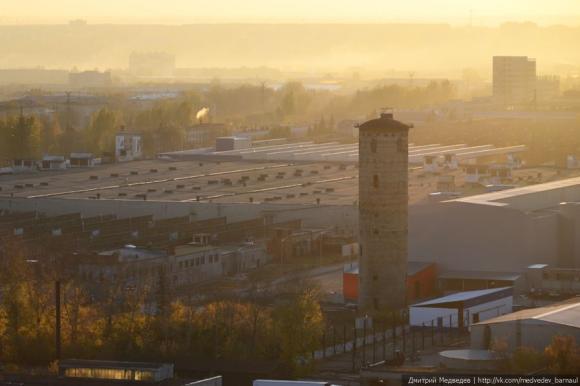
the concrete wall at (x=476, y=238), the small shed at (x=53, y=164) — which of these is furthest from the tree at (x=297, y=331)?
the small shed at (x=53, y=164)

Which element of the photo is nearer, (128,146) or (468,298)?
(468,298)

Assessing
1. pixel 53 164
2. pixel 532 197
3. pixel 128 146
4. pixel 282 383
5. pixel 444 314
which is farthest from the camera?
pixel 128 146

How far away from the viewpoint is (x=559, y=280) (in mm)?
16500

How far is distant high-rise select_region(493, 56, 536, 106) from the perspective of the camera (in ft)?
187

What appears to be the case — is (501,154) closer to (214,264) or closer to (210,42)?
(214,264)

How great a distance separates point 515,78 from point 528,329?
45090 millimetres

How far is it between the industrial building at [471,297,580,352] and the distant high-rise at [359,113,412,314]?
2.26 metres

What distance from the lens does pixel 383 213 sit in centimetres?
1541

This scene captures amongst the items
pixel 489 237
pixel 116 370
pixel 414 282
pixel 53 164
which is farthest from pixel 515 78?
pixel 116 370

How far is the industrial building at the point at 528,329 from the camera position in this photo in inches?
505

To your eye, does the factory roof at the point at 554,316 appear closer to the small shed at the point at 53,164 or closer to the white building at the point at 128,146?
the small shed at the point at 53,164

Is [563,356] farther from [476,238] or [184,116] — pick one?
[184,116]

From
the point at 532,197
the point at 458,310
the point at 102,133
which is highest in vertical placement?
the point at 532,197

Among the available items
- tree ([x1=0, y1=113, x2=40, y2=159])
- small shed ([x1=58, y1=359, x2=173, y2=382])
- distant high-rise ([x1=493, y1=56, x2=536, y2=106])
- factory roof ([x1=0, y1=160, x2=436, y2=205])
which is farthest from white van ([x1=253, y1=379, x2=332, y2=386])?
distant high-rise ([x1=493, y1=56, x2=536, y2=106])
